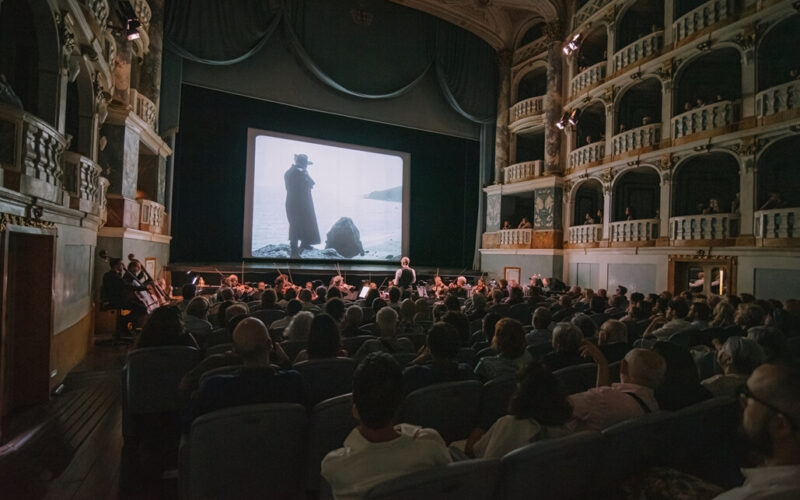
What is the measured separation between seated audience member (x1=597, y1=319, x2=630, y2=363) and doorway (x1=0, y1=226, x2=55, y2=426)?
5468mm

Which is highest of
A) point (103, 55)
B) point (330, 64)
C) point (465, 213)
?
point (330, 64)

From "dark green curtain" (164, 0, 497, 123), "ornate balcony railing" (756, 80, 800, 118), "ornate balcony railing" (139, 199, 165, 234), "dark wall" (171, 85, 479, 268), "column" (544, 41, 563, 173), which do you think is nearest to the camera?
"ornate balcony railing" (756, 80, 800, 118)

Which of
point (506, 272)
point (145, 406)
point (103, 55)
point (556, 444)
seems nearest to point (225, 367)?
point (145, 406)

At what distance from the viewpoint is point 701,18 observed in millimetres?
11492

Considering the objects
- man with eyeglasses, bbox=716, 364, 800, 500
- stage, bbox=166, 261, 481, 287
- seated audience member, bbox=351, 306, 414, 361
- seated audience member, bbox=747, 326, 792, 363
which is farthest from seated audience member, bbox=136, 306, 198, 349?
stage, bbox=166, 261, 481, 287

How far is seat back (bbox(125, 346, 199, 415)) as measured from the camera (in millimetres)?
3363

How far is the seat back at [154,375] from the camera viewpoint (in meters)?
3.36

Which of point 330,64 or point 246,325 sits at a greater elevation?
point 330,64

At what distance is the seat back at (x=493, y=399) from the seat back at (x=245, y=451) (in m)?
1.12

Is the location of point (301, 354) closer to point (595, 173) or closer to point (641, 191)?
point (595, 173)

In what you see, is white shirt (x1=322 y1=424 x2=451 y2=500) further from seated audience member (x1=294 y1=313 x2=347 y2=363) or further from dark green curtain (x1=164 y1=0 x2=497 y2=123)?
dark green curtain (x1=164 y1=0 x2=497 y2=123)

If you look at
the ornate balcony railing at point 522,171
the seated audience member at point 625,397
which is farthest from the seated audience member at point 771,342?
the ornate balcony railing at point 522,171

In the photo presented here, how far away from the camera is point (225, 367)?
2.68 metres

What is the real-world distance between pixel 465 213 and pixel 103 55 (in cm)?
1452
